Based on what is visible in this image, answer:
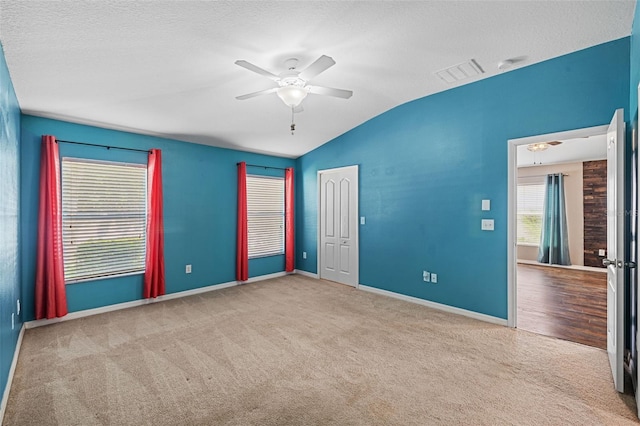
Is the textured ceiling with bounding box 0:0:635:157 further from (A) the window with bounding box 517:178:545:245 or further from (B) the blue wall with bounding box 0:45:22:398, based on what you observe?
(A) the window with bounding box 517:178:545:245

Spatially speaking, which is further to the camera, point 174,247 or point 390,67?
point 174,247

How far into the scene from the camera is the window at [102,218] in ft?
12.2

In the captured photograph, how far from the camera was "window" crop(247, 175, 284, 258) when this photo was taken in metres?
5.64

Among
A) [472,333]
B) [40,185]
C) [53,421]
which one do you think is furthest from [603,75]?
[40,185]

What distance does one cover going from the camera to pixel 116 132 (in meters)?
4.07

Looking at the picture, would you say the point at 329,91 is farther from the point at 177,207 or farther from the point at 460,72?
the point at 177,207

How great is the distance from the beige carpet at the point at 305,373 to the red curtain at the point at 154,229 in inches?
20.5

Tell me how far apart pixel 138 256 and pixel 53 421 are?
260 cm

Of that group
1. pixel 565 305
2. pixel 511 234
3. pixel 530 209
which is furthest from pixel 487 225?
pixel 530 209

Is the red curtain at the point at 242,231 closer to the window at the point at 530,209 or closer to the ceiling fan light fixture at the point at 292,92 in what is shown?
the ceiling fan light fixture at the point at 292,92

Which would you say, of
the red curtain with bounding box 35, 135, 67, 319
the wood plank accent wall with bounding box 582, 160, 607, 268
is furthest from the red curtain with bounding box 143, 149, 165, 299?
the wood plank accent wall with bounding box 582, 160, 607, 268

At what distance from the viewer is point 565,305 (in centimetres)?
409

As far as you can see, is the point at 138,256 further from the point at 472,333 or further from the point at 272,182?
the point at 472,333

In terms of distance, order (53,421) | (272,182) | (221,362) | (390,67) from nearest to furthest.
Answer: (53,421) < (221,362) < (390,67) < (272,182)
